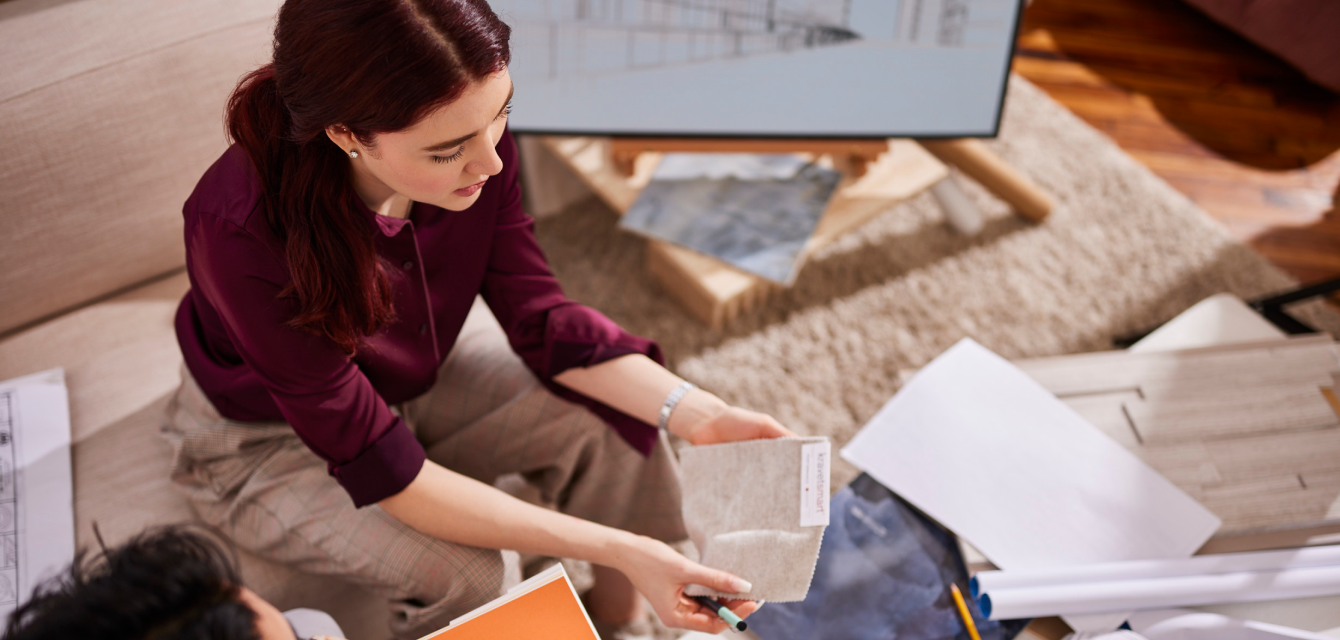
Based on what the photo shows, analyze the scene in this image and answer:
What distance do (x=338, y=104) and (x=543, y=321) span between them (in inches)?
17.6

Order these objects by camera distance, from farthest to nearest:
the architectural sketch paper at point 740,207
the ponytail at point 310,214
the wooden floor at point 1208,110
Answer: the wooden floor at point 1208,110, the architectural sketch paper at point 740,207, the ponytail at point 310,214

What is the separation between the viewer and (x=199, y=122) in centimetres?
112

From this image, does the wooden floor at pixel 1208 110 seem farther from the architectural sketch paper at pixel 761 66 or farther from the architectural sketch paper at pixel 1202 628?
the architectural sketch paper at pixel 1202 628

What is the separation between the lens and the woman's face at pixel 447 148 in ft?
2.31

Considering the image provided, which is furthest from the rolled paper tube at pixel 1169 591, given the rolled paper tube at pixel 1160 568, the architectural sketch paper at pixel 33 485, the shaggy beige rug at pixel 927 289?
the architectural sketch paper at pixel 33 485

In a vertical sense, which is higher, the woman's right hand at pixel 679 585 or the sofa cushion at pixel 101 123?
the sofa cushion at pixel 101 123

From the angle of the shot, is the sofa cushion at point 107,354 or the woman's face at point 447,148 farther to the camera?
the sofa cushion at point 107,354

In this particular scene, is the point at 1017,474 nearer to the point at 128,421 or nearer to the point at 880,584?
the point at 880,584

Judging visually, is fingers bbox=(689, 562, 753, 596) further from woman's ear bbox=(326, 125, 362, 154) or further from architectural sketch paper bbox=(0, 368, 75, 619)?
architectural sketch paper bbox=(0, 368, 75, 619)

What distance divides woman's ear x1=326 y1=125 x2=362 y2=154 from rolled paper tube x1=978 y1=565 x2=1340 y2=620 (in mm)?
751

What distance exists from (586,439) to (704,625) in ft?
Answer: 1.02

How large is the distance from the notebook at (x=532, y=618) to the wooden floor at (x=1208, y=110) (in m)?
1.85

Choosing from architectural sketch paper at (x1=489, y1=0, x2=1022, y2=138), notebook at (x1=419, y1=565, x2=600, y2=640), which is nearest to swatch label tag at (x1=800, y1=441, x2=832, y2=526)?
notebook at (x1=419, y1=565, x2=600, y2=640)

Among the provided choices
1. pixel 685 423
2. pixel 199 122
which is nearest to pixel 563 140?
pixel 199 122
